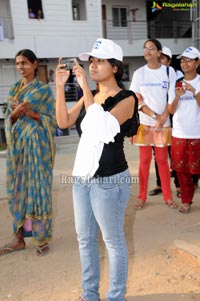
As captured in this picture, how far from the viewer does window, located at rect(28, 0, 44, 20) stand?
13609 mm

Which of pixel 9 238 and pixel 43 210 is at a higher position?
pixel 43 210

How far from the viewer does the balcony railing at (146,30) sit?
15984 millimetres

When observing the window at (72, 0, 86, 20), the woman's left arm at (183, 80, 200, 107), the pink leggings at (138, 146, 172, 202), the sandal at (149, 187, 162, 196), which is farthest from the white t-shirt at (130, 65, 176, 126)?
the window at (72, 0, 86, 20)

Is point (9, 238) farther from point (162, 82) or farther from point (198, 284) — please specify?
point (162, 82)

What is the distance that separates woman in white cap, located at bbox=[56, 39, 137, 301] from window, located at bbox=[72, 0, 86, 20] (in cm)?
1385

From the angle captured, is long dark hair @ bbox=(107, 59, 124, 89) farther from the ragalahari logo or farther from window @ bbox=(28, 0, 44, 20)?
the ragalahari logo

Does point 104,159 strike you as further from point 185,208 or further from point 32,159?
point 185,208

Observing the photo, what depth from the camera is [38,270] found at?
8.86ft

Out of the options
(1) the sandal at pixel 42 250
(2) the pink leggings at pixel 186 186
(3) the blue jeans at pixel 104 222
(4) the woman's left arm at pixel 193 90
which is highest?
(4) the woman's left arm at pixel 193 90

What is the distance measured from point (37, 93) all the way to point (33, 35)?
11.9 metres

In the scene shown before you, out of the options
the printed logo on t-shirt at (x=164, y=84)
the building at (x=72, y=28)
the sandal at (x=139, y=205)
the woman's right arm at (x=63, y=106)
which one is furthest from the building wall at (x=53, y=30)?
the woman's right arm at (x=63, y=106)

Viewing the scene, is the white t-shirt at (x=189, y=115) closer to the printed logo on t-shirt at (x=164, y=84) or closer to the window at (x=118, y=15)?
the printed logo on t-shirt at (x=164, y=84)

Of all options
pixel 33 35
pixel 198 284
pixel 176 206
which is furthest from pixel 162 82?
pixel 33 35

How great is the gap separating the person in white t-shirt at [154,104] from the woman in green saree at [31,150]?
1172 millimetres
